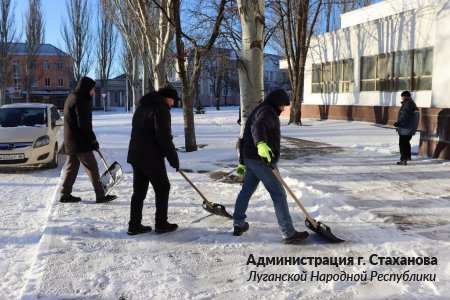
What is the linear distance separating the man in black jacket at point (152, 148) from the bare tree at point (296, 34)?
1445cm

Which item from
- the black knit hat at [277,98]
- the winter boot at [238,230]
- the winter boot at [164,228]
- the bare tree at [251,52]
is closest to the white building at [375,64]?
the bare tree at [251,52]

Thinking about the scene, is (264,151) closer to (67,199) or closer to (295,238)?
(295,238)

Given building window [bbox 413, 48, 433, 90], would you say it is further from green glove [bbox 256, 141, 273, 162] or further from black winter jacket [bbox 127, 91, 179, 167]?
black winter jacket [bbox 127, 91, 179, 167]

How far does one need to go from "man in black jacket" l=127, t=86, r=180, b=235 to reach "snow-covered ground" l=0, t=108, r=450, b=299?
390 mm

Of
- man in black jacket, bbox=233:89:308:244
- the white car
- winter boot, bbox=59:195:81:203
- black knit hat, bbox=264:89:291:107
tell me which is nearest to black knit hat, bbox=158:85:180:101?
man in black jacket, bbox=233:89:308:244

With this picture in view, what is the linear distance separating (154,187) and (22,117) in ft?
23.2

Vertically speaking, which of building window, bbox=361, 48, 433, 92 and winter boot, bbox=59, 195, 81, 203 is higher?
building window, bbox=361, 48, 433, 92

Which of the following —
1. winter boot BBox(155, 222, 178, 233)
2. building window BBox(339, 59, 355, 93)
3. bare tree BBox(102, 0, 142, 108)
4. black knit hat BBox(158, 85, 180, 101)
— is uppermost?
bare tree BBox(102, 0, 142, 108)

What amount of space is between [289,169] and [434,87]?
14.1 ft

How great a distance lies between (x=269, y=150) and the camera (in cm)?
435

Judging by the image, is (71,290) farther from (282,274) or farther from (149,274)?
(282,274)

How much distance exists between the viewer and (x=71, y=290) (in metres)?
3.61

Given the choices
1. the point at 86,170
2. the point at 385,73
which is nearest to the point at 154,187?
the point at 86,170

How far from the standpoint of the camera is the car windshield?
1039 centimetres
